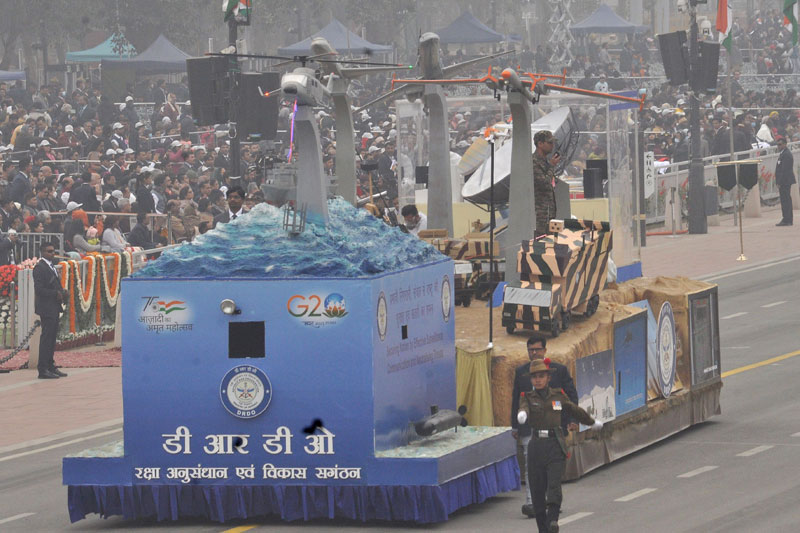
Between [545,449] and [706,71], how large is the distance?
2622 cm

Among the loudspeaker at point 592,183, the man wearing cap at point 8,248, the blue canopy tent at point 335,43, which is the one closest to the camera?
the loudspeaker at point 592,183

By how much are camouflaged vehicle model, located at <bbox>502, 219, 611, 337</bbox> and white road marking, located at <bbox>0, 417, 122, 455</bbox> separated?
5933 millimetres

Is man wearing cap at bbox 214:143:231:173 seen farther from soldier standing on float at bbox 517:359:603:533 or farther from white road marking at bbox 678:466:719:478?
soldier standing on float at bbox 517:359:603:533

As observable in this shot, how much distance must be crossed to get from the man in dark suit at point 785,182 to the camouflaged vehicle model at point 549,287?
2365 centimetres

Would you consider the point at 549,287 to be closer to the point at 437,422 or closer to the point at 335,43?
the point at 437,422

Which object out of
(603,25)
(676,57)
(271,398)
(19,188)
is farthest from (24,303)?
(603,25)

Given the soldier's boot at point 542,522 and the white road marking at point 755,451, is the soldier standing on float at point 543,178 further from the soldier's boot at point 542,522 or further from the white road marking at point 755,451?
the soldier's boot at point 542,522

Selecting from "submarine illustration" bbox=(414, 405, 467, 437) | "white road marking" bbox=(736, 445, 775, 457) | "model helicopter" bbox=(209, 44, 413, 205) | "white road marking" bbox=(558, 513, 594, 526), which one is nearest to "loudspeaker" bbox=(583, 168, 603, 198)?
"model helicopter" bbox=(209, 44, 413, 205)

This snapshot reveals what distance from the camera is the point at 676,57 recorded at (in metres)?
38.3

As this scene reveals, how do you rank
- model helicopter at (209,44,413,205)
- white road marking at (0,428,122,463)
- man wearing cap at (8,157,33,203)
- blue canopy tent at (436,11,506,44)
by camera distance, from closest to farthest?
model helicopter at (209,44,413,205), white road marking at (0,428,122,463), man wearing cap at (8,157,33,203), blue canopy tent at (436,11,506,44)

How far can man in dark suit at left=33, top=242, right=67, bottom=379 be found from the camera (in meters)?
23.4

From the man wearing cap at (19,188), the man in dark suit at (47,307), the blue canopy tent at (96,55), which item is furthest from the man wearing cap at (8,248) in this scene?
the blue canopy tent at (96,55)

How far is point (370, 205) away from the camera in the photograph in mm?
18625

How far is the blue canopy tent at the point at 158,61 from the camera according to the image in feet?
191
